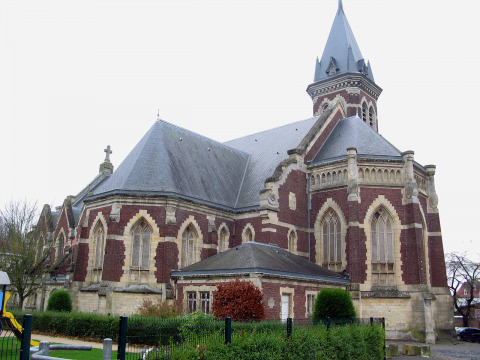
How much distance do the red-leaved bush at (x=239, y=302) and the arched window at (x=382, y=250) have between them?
34.8ft

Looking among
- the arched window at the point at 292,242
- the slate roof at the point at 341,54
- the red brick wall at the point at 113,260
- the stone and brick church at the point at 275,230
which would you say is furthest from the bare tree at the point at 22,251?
the slate roof at the point at 341,54

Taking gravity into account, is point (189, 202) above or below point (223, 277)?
above

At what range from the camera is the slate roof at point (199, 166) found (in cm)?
2792

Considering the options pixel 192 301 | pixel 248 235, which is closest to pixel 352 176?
pixel 248 235

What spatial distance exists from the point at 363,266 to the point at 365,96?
22736 millimetres

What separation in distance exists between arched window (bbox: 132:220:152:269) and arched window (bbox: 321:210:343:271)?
11443mm

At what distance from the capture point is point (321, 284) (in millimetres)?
25438

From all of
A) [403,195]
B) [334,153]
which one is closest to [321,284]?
[403,195]

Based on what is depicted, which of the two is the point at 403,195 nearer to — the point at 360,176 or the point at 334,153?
the point at 360,176

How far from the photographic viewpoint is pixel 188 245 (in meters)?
28.0

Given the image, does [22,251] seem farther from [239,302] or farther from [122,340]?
[122,340]

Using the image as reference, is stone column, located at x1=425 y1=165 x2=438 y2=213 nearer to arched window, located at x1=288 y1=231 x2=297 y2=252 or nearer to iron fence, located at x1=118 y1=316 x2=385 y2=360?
arched window, located at x1=288 y1=231 x2=297 y2=252

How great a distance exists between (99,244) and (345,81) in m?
28.5

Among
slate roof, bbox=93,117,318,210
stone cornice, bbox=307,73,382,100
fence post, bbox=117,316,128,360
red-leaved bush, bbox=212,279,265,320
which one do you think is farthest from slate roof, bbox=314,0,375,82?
fence post, bbox=117,316,128,360
